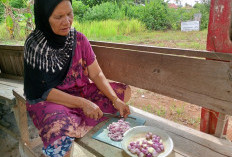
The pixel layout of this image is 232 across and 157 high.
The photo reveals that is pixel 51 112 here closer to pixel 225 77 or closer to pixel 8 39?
pixel 225 77

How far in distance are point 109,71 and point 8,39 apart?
5033 millimetres

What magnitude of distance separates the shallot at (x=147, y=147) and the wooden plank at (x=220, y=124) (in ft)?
1.75

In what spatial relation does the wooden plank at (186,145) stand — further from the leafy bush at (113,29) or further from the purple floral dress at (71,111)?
the leafy bush at (113,29)

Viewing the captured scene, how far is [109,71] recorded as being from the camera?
227cm

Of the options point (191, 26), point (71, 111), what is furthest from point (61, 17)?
point (191, 26)

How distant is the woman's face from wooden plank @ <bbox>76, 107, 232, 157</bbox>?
89 centimetres

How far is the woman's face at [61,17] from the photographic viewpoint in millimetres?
1574

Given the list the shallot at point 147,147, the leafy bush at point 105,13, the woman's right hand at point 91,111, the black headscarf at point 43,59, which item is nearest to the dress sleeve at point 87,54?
the black headscarf at point 43,59

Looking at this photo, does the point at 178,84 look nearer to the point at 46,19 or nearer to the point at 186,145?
the point at 186,145

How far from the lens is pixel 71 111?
5.55 feet

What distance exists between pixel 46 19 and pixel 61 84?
58 cm

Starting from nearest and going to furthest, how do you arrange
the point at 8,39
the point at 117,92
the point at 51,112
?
the point at 51,112
the point at 117,92
the point at 8,39

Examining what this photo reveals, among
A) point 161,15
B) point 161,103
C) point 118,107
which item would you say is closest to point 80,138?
point 118,107

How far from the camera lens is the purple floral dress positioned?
146cm
